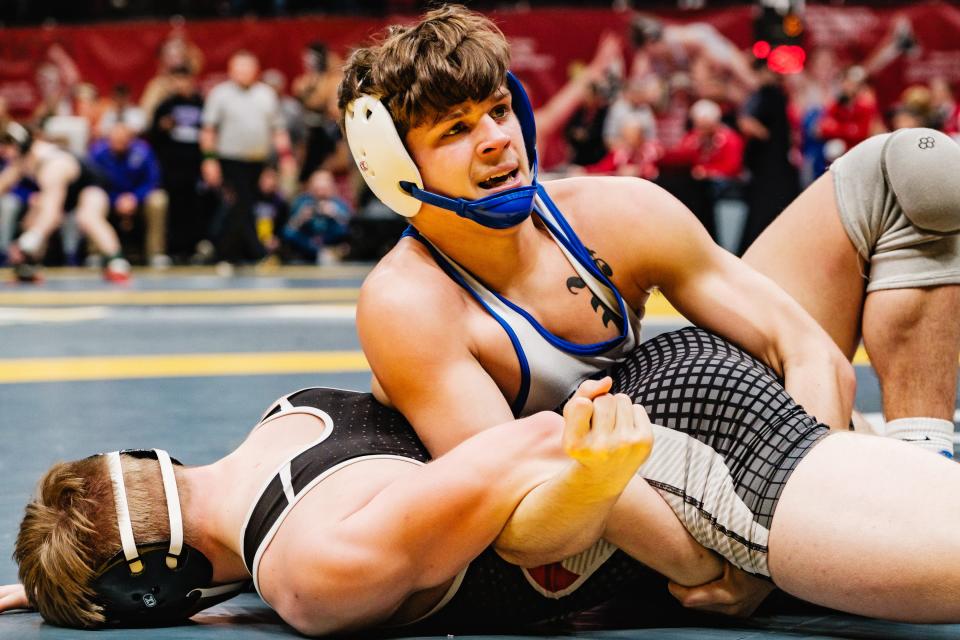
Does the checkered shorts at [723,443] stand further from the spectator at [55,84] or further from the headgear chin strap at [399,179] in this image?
the spectator at [55,84]

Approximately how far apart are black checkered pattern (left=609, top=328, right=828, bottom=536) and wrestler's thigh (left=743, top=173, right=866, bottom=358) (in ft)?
1.43

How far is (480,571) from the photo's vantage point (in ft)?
6.56

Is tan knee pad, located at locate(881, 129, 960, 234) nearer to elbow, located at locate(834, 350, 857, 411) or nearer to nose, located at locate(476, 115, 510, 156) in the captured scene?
elbow, located at locate(834, 350, 857, 411)

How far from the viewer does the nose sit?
2.21 m

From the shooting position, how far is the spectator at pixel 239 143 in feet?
33.6

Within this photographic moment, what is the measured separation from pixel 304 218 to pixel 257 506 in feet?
31.5

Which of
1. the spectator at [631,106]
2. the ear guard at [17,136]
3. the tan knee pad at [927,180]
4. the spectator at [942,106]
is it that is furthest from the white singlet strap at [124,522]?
the ear guard at [17,136]

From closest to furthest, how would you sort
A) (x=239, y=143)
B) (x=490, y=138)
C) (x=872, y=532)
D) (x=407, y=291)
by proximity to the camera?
(x=872, y=532), (x=407, y=291), (x=490, y=138), (x=239, y=143)

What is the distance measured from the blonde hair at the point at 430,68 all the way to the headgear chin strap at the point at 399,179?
0.09 feet

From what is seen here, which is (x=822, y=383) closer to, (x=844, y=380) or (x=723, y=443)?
(x=844, y=380)

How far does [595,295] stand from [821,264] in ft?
1.80

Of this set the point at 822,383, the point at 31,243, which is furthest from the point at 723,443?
the point at 31,243

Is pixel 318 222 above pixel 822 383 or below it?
below

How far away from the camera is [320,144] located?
11.4 m
